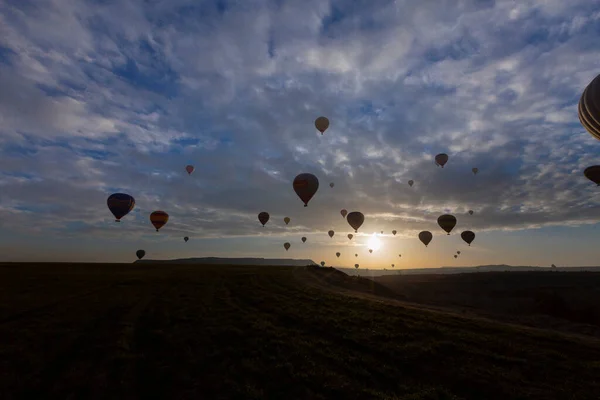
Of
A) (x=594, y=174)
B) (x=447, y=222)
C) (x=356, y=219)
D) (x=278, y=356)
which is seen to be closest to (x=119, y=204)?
(x=356, y=219)

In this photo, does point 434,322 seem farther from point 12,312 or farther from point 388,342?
point 12,312

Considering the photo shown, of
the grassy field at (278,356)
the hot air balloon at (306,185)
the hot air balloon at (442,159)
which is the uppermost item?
the hot air balloon at (442,159)

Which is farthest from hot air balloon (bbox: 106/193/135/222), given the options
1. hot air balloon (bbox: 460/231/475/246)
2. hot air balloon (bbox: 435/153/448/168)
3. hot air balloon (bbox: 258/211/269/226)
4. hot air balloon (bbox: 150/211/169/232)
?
hot air balloon (bbox: 460/231/475/246)

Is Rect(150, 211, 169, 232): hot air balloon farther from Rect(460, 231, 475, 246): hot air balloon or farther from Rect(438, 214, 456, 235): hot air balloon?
Rect(460, 231, 475, 246): hot air balloon

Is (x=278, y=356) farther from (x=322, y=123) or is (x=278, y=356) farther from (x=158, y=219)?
→ (x=158, y=219)

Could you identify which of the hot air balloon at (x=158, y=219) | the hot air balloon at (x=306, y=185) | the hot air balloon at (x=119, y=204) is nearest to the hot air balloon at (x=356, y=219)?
the hot air balloon at (x=306, y=185)

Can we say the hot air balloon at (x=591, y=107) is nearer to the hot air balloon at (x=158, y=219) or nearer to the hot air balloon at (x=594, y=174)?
the hot air balloon at (x=594, y=174)
